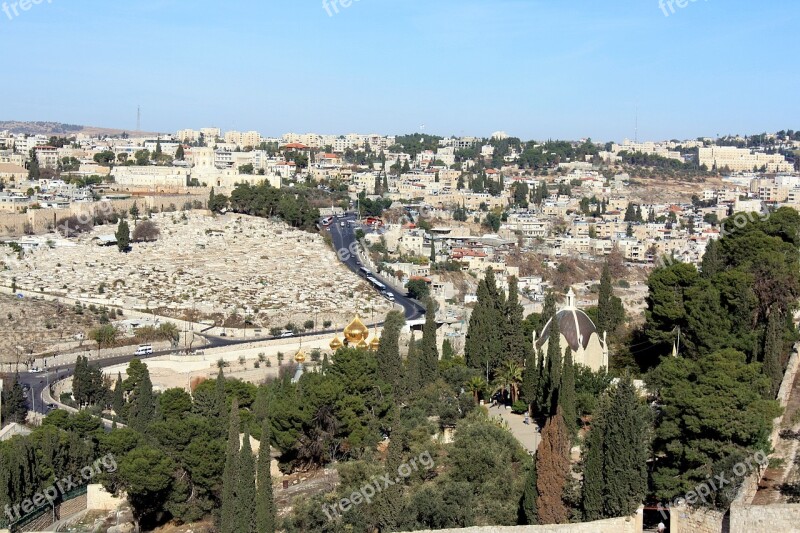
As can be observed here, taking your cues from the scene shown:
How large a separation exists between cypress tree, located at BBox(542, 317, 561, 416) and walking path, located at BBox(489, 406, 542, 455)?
535mm

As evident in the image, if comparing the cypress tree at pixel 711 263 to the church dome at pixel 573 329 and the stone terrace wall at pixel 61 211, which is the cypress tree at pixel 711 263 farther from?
the stone terrace wall at pixel 61 211

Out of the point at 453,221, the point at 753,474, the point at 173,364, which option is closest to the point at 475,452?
the point at 753,474

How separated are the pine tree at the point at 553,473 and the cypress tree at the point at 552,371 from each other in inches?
162

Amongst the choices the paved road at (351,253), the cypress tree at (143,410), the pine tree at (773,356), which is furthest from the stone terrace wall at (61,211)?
the pine tree at (773,356)

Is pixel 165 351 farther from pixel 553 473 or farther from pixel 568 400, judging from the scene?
pixel 553 473

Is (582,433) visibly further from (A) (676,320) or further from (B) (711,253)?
(B) (711,253)

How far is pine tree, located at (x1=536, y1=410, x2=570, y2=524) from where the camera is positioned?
15.7 metres

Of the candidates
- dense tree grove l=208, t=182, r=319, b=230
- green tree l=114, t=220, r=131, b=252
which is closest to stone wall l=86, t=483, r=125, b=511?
green tree l=114, t=220, r=131, b=252

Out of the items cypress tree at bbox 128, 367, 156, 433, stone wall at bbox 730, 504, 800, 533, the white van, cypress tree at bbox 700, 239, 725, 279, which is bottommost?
the white van

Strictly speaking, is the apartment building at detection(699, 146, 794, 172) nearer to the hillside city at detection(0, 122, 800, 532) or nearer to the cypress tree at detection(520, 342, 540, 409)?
the hillside city at detection(0, 122, 800, 532)

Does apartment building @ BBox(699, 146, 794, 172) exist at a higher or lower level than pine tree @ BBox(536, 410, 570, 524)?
higher

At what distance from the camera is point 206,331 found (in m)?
43.7

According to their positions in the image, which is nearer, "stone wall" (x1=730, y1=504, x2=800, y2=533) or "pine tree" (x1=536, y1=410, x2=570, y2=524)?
"stone wall" (x1=730, y1=504, x2=800, y2=533)

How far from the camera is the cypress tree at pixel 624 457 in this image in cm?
1491
